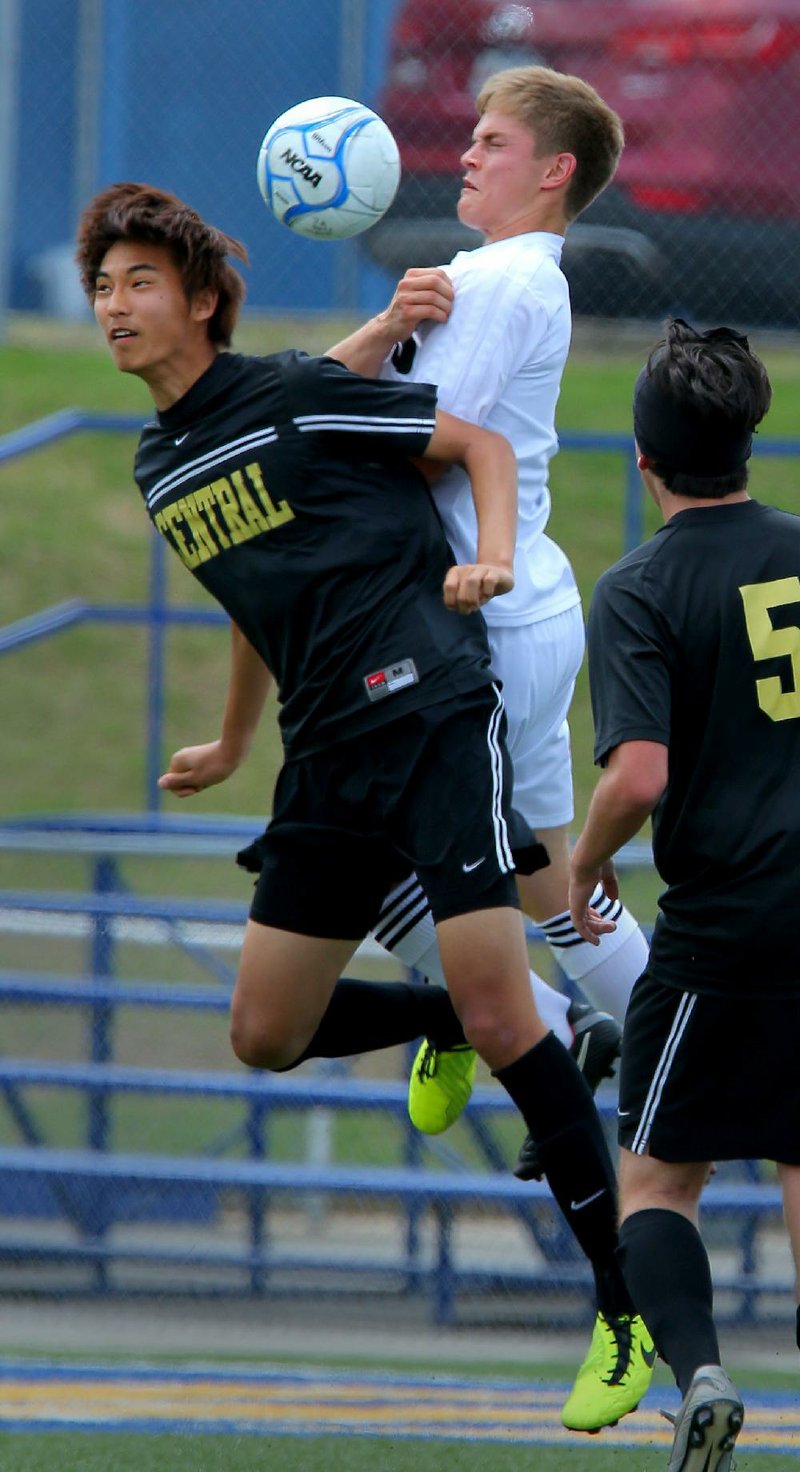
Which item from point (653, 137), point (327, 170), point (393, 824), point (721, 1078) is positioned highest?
point (653, 137)

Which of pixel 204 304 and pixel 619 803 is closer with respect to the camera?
pixel 619 803

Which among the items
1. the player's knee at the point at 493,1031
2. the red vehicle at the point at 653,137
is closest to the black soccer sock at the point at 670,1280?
the player's knee at the point at 493,1031

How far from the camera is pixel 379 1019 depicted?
379cm

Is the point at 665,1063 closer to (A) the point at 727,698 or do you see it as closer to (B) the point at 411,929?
(A) the point at 727,698

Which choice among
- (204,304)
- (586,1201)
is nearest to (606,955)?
(586,1201)

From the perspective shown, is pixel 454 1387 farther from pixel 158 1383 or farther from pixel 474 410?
pixel 474 410

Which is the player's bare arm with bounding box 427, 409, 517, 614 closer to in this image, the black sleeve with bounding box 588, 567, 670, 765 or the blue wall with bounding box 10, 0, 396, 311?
the black sleeve with bounding box 588, 567, 670, 765


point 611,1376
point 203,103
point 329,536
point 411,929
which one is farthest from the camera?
point 203,103

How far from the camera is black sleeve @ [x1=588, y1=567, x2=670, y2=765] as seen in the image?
2.94 m

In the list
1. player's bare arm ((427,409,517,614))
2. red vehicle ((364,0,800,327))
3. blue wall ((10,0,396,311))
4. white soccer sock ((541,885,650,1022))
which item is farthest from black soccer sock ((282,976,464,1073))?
blue wall ((10,0,396,311))

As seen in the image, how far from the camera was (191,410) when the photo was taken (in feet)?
11.7

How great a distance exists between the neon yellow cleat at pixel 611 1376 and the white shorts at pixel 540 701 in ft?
3.03

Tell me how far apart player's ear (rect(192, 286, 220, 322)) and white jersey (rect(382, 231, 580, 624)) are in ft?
1.12

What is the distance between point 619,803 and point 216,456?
1051 millimetres
